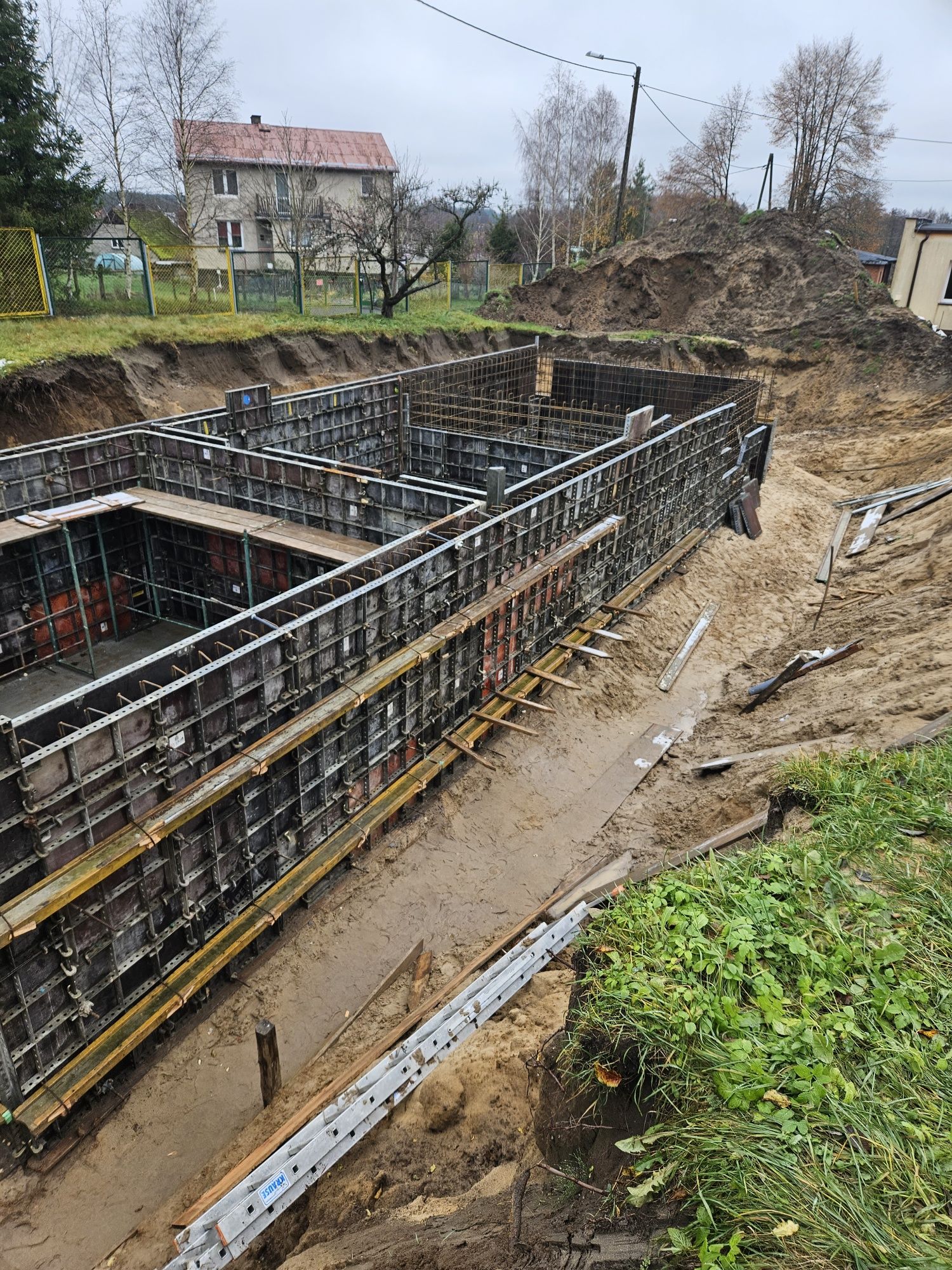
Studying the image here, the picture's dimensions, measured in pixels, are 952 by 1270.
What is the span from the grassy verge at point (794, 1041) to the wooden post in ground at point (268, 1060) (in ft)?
7.93

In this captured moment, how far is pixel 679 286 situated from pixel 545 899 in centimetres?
3234

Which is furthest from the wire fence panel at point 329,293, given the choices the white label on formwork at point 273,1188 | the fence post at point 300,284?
the white label on formwork at point 273,1188

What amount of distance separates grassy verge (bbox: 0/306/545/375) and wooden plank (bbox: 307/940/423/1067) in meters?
15.9

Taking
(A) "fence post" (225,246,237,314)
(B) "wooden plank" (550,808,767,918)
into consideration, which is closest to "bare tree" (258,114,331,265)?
(A) "fence post" (225,246,237,314)

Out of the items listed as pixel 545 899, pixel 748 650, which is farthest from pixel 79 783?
pixel 748 650

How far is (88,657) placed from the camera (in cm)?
1246

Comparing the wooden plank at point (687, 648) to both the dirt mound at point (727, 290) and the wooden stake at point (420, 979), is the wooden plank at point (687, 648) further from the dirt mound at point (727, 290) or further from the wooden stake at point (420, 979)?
the dirt mound at point (727, 290)

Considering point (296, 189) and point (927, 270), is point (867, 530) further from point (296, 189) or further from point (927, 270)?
point (296, 189)

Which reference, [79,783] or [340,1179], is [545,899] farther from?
[79,783]

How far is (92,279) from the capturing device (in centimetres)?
Answer: 2216

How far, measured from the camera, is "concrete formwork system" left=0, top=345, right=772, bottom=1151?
236 inches

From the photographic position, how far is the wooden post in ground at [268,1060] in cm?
553

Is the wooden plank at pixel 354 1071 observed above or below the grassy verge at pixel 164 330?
below

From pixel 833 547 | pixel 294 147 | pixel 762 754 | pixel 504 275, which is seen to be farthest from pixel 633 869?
pixel 294 147
